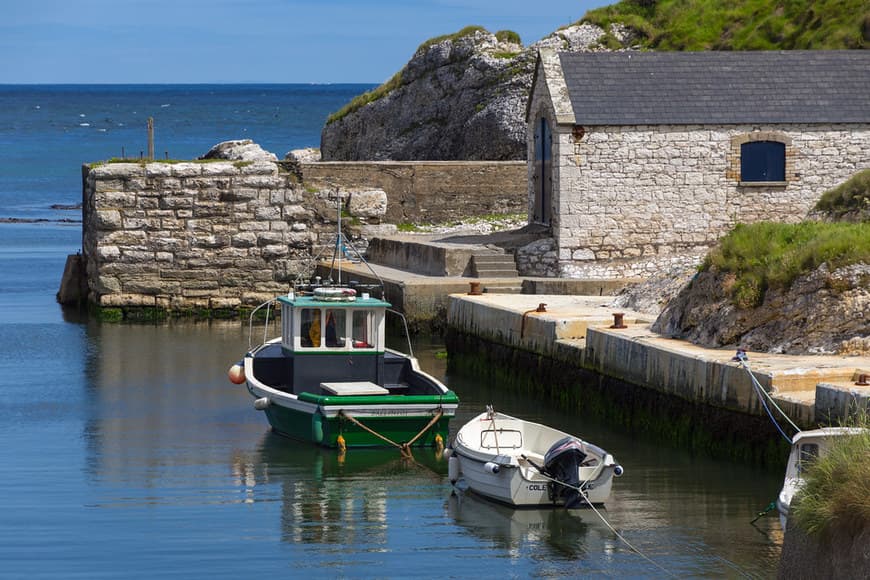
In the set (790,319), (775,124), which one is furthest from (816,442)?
(775,124)

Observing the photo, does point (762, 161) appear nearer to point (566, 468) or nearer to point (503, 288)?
point (503, 288)

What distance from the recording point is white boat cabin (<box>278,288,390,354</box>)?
19.3 m

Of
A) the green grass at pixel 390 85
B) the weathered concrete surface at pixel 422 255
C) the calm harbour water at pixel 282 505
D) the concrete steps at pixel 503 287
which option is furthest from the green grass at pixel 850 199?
the green grass at pixel 390 85

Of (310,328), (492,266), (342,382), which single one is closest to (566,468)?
(342,382)

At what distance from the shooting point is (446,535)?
1420 centimetres

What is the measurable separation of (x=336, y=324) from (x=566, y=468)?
5471 mm

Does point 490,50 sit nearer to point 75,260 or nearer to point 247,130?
point 75,260

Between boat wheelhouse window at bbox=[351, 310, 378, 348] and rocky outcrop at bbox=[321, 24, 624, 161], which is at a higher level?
rocky outcrop at bbox=[321, 24, 624, 161]

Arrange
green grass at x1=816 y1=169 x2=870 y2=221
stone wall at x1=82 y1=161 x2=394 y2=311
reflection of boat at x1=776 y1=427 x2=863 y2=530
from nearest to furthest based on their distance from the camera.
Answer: reflection of boat at x1=776 y1=427 x2=863 y2=530, green grass at x1=816 y1=169 x2=870 y2=221, stone wall at x1=82 y1=161 x2=394 y2=311

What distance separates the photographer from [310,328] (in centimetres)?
1947

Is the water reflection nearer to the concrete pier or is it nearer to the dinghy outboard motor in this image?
the dinghy outboard motor

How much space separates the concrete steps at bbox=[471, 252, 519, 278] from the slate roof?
3.02 m

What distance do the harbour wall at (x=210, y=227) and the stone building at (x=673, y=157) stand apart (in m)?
5.42

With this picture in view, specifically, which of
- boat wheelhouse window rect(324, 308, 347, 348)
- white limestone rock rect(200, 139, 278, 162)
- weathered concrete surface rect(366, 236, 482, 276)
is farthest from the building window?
white limestone rock rect(200, 139, 278, 162)
